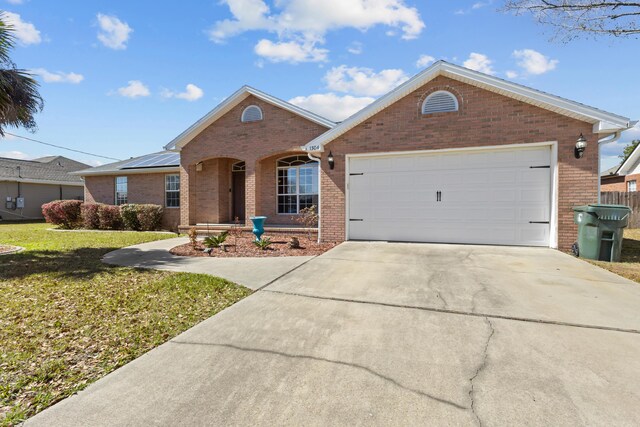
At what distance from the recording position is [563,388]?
248 cm

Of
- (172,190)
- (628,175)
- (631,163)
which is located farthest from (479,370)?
(628,175)

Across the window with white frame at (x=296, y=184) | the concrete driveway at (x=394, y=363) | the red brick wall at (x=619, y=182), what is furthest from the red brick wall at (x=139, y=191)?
the red brick wall at (x=619, y=182)

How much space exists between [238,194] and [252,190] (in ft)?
9.60

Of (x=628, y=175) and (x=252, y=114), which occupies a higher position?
(x=252, y=114)

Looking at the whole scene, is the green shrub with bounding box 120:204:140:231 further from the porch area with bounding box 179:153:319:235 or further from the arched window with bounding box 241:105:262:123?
the arched window with bounding box 241:105:262:123

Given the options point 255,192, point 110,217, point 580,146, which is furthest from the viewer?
point 110,217

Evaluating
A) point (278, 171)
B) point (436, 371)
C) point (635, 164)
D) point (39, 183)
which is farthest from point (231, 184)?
point (635, 164)

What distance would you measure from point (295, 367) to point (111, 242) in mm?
10763

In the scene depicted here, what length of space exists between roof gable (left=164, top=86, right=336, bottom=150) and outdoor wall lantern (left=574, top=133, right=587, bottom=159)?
7.05m

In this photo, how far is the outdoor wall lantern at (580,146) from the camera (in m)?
7.55

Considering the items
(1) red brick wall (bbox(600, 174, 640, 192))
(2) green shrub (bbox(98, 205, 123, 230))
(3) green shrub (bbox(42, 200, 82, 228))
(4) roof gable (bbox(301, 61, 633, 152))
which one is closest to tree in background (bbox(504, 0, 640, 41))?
(4) roof gable (bbox(301, 61, 633, 152))

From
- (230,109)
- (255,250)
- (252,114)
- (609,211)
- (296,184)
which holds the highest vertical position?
(230,109)

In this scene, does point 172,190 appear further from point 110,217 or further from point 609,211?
point 609,211

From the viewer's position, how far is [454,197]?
8945 mm
